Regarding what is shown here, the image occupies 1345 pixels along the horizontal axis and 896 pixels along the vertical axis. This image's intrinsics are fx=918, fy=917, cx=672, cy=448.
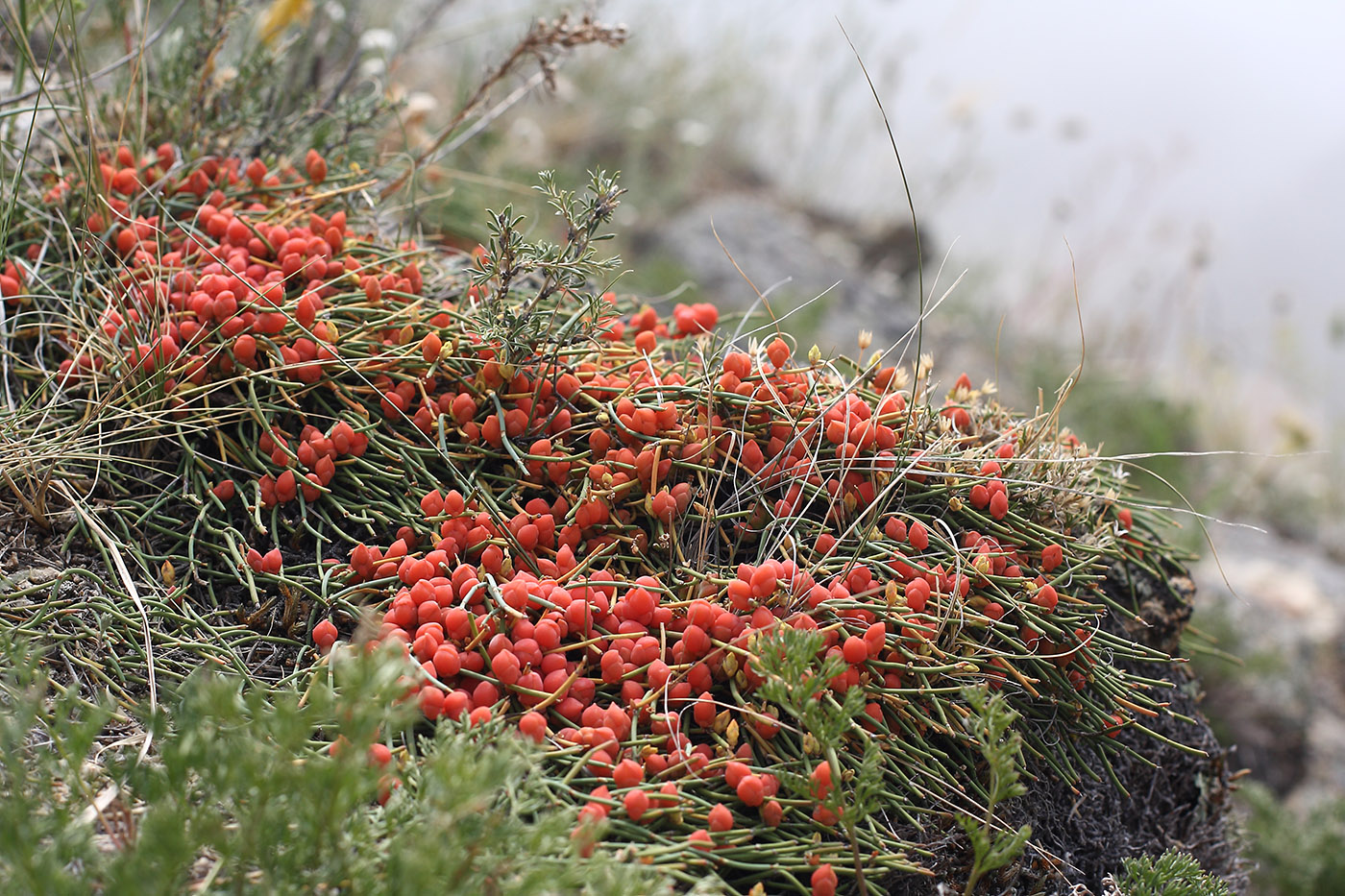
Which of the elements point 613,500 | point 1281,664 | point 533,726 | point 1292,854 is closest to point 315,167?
point 613,500

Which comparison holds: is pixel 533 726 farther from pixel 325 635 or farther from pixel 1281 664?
pixel 1281 664

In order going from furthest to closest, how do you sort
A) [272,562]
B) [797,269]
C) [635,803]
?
[797,269] → [272,562] → [635,803]

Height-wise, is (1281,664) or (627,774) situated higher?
(627,774)

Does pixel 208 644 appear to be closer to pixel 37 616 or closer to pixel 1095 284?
pixel 37 616

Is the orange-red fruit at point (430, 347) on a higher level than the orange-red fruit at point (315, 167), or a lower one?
lower

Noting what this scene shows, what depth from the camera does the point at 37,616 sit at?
1.29 meters

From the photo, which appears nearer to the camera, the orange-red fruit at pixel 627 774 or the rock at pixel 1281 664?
the orange-red fruit at pixel 627 774

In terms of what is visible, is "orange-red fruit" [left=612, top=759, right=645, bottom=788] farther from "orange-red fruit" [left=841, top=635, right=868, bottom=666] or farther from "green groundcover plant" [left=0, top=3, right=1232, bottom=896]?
"orange-red fruit" [left=841, top=635, right=868, bottom=666]

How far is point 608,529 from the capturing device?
4.95 ft

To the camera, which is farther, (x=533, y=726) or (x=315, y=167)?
(x=315, y=167)

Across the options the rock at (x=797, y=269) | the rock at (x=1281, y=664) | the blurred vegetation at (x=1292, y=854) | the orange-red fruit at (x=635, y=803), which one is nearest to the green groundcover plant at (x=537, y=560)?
the orange-red fruit at (x=635, y=803)

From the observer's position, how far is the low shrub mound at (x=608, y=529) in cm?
120

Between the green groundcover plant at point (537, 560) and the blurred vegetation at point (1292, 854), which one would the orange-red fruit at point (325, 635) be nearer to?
the green groundcover plant at point (537, 560)

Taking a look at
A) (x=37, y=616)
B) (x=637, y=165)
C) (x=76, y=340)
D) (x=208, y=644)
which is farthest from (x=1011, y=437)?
(x=637, y=165)
